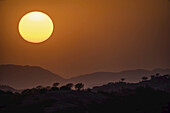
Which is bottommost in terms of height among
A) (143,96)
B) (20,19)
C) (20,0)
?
(143,96)

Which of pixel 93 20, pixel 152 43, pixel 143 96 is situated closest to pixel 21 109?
pixel 143 96

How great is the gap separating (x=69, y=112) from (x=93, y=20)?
76.5 metres

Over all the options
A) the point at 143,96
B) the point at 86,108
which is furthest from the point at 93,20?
the point at 86,108

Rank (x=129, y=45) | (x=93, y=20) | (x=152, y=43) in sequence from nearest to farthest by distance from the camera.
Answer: (x=93, y=20)
(x=129, y=45)
(x=152, y=43)

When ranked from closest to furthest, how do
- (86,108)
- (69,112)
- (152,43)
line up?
1. (69,112)
2. (86,108)
3. (152,43)

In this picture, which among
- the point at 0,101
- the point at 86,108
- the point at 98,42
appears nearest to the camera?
the point at 86,108

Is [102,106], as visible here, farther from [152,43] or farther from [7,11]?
[152,43]

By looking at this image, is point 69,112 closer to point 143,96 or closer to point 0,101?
point 0,101

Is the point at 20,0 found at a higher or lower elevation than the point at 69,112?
higher

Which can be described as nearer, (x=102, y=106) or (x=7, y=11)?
(x=102, y=106)

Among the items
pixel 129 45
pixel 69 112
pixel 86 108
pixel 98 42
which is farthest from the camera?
pixel 129 45

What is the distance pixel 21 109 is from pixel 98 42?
9734 centimetres

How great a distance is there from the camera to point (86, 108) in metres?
41.7

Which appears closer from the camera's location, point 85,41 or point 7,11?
point 7,11
